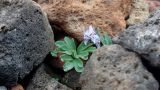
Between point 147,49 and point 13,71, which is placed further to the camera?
point 13,71

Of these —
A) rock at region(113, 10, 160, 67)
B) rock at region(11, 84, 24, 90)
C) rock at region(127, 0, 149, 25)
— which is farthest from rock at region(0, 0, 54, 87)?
rock at region(127, 0, 149, 25)

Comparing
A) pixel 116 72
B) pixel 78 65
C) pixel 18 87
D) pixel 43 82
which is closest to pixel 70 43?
pixel 78 65

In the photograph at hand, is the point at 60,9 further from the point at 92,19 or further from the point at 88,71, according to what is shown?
the point at 88,71

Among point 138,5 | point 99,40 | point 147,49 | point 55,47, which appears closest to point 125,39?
point 147,49

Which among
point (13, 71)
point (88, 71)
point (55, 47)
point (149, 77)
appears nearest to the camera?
point (149, 77)

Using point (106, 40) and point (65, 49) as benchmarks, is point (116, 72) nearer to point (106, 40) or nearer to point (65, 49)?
point (106, 40)

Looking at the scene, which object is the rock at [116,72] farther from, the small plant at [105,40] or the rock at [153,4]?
the rock at [153,4]
